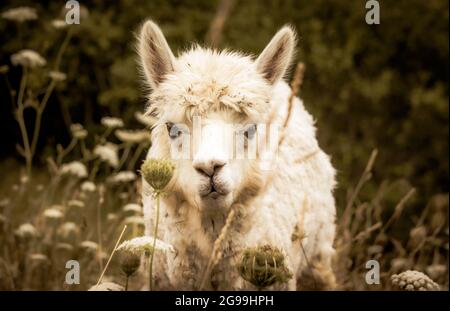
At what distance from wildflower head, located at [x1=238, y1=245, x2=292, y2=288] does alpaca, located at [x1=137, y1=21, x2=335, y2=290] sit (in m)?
0.73

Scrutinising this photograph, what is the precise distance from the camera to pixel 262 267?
2.60 metres

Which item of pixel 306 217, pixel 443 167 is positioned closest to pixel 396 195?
pixel 443 167

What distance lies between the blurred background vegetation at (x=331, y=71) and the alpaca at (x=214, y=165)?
A: 5.01 meters

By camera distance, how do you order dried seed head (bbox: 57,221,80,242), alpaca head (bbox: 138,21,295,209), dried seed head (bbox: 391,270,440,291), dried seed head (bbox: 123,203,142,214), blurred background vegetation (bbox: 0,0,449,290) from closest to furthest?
dried seed head (bbox: 391,270,440,291), alpaca head (bbox: 138,21,295,209), dried seed head (bbox: 123,203,142,214), dried seed head (bbox: 57,221,80,242), blurred background vegetation (bbox: 0,0,449,290)

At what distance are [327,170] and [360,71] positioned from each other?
5595 mm

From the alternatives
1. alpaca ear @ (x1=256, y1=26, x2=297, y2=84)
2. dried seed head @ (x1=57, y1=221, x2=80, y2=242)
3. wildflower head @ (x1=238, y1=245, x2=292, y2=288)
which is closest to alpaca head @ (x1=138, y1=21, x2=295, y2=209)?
alpaca ear @ (x1=256, y1=26, x2=297, y2=84)

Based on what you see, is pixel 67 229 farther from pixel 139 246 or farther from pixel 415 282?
pixel 415 282

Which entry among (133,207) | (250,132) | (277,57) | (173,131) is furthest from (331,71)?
(173,131)

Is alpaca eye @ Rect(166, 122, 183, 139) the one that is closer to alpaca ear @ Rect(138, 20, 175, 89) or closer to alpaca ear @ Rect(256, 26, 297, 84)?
alpaca ear @ Rect(138, 20, 175, 89)

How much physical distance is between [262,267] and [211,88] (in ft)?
4.51

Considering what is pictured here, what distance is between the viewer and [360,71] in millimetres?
10531

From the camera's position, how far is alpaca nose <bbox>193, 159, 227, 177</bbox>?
3.36 meters

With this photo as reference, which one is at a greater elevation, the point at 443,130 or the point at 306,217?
the point at 443,130
